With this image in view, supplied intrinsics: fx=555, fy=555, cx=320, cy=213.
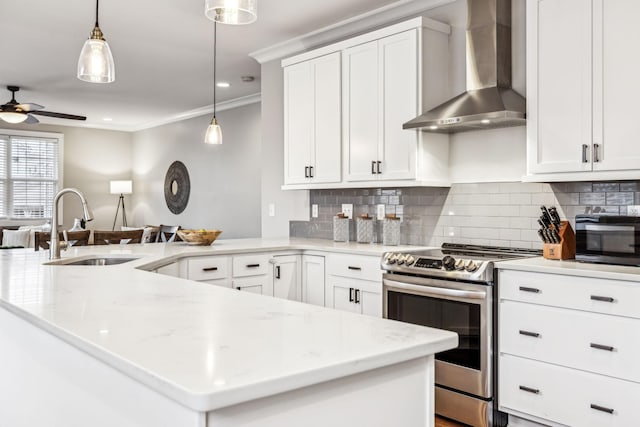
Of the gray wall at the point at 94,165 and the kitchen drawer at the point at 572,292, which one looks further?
the gray wall at the point at 94,165

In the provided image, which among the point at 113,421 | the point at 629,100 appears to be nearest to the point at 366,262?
the point at 629,100

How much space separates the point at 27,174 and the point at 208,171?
3.16 meters

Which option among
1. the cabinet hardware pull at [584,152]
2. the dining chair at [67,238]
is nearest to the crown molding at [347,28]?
the cabinet hardware pull at [584,152]

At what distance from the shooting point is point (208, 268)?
365 cm

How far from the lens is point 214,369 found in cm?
97

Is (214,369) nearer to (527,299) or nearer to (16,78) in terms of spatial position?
(527,299)

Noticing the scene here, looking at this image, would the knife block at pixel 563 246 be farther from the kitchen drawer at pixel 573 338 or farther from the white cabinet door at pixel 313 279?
the white cabinet door at pixel 313 279

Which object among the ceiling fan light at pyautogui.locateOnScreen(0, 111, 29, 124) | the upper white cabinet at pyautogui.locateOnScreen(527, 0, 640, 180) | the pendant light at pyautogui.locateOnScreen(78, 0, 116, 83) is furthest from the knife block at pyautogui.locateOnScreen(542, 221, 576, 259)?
the ceiling fan light at pyautogui.locateOnScreen(0, 111, 29, 124)

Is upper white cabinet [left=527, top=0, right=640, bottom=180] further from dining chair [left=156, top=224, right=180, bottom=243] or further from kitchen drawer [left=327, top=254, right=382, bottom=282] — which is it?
dining chair [left=156, top=224, right=180, bottom=243]

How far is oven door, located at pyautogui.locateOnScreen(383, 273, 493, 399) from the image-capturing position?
284 cm

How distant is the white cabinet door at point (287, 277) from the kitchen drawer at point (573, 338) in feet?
5.43

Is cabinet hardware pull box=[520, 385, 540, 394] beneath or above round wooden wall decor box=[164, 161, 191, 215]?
beneath

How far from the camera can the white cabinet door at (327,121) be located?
411 centimetres

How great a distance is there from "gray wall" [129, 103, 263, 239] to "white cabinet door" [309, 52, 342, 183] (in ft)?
9.03
